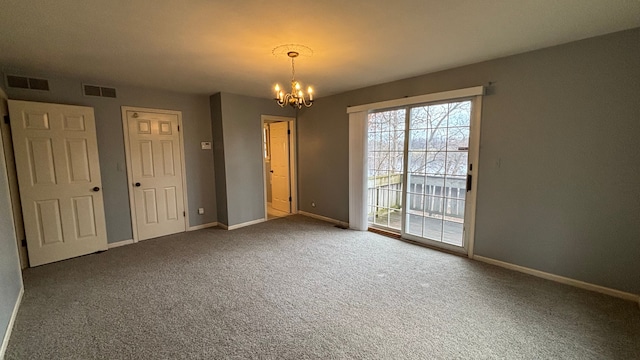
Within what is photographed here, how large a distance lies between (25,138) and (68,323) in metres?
2.45

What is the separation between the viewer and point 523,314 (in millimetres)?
2227

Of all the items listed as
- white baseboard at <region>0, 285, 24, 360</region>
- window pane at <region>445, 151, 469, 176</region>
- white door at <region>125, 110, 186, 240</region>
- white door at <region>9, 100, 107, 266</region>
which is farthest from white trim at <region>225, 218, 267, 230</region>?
window pane at <region>445, 151, 469, 176</region>

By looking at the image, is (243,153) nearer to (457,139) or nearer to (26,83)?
(26,83)

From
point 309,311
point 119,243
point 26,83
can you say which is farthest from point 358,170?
point 26,83

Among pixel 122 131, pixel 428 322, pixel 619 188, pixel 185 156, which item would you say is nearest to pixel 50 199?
pixel 122 131

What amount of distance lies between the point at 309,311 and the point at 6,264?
8.58 feet

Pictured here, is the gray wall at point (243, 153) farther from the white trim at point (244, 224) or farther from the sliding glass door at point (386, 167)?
the sliding glass door at point (386, 167)

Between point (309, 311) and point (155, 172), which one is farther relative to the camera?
point (155, 172)

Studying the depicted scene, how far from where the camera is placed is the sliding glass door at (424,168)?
11.3 feet

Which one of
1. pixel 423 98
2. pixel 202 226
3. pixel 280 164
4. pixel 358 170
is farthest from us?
pixel 280 164

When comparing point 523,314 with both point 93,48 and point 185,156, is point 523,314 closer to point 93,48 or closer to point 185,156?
point 93,48

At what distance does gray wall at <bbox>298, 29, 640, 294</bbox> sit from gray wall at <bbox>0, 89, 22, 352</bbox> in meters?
4.64

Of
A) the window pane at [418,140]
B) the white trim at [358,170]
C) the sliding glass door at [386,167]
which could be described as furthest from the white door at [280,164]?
the window pane at [418,140]

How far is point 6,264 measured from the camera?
7.25ft
